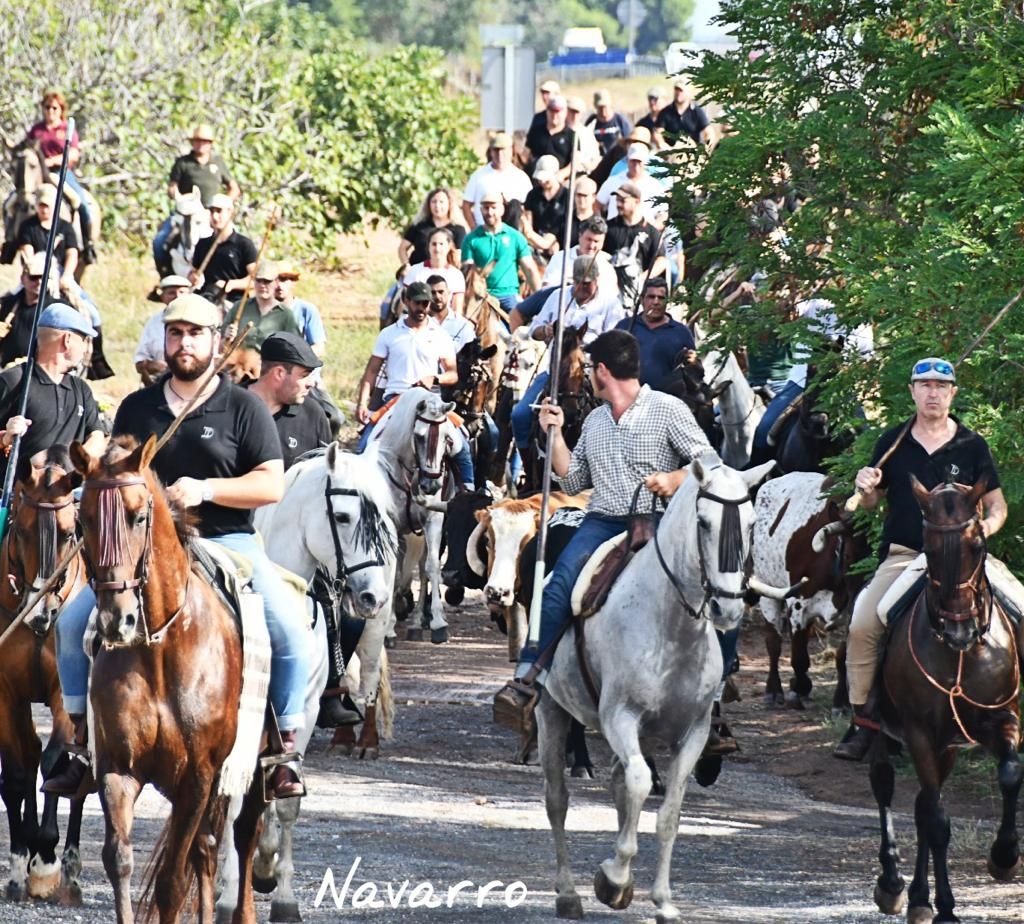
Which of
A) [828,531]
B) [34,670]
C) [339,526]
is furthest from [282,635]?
[828,531]

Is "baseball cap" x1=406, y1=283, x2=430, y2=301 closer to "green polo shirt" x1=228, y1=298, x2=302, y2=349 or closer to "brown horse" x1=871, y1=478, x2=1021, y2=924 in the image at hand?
"green polo shirt" x1=228, y1=298, x2=302, y2=349

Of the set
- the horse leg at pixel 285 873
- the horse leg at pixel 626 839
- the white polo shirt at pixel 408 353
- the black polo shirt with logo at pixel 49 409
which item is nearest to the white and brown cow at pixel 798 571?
the white polo shirt at pixel 408 353

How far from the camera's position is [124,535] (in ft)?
26.4

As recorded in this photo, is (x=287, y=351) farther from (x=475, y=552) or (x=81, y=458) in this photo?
(x=81, y=458)

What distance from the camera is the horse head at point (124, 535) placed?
316 inches

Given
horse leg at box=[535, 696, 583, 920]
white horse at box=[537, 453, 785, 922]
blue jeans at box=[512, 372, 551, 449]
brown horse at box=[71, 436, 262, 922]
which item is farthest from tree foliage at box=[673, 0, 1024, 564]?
brown horse at box=[71, 436, 262, 922]

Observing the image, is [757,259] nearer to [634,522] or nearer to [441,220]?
[634,522]

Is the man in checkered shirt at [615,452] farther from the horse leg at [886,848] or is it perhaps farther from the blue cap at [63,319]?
the blue cap at [63,319]

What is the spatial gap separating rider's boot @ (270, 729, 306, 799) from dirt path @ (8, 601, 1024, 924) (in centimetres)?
107

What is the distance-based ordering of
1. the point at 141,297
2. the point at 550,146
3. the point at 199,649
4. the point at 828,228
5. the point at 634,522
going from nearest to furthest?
the point at 199,649, the point at 634,522, the point at 828,228, the point at 550,146, the point at 141,297

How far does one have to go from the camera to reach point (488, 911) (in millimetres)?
10430

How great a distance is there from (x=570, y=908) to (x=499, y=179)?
16.4 meters

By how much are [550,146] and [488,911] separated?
18644mm

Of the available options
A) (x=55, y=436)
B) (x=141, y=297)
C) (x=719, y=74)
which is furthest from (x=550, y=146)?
(x=55, y=436)
